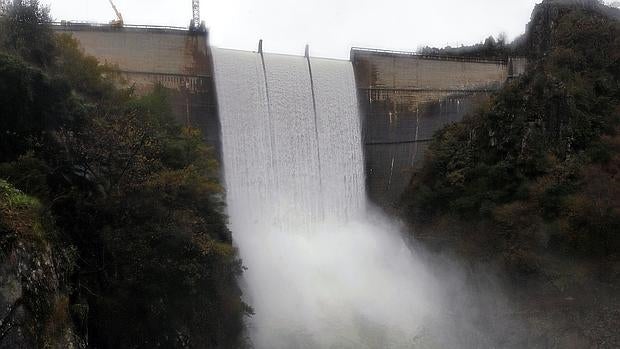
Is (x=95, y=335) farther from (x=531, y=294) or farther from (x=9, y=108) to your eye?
(x=531, y=294)

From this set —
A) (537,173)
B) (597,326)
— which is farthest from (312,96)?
(597,326)

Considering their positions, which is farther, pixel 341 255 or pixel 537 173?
pixel 341 255

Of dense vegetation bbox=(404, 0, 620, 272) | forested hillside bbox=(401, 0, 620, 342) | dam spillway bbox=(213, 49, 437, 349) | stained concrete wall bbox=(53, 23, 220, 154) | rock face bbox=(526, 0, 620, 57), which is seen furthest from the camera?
rock face bbox=(526, 0, 620, 57)

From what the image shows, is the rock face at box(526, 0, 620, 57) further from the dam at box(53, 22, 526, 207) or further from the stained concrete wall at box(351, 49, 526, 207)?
the stained concrete wall at box(351, 49, 526, 207)

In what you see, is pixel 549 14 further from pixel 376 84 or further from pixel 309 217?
pixel 309 217

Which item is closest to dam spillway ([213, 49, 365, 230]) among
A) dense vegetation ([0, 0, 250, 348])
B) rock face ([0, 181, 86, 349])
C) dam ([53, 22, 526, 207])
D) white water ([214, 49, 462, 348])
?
white water ([214, 49, 462, 348])

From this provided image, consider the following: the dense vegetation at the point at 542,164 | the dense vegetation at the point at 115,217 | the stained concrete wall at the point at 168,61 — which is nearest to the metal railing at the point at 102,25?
the stained concrete wall at the point at 168,61

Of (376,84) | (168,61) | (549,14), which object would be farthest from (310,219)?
(549,14)
